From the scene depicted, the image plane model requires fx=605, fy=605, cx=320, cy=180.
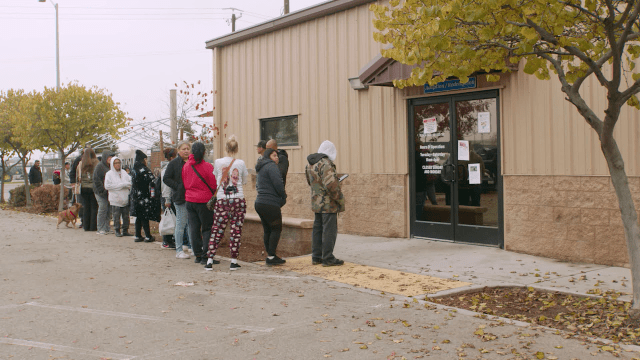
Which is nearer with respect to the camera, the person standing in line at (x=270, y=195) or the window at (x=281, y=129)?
the person standing in line at (x=270, y=195)

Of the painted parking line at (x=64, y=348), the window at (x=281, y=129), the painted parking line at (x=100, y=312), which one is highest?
the window at (x=281, y=129)

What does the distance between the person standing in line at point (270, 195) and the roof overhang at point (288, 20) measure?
4.76 metres

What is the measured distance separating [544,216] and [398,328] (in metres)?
4.46

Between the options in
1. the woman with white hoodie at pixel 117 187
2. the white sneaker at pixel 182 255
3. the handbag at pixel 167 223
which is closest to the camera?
the white sneaker at pixel 182 255

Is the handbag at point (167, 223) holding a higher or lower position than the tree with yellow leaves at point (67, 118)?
lower

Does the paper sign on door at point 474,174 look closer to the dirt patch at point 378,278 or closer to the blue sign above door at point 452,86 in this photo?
the blue sign above door at point 452,86

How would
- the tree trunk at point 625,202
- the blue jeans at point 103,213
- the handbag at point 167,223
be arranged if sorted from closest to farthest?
the tree trunk at point 625,202, the handbag at point 167,223, the blue jeans at point 103,213

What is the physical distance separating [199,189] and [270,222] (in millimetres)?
1214

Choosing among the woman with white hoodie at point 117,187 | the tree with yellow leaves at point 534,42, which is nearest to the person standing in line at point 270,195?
the tree with yellow leaves at point 534,42

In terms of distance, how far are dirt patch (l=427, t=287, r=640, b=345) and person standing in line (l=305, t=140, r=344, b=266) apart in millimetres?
2463

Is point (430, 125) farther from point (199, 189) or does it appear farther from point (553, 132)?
point (199, 189)

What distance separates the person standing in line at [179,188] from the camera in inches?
377

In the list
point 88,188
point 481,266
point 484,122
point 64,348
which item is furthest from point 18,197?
point 64,348

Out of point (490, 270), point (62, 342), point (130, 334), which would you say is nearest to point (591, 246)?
point (490, 270)
